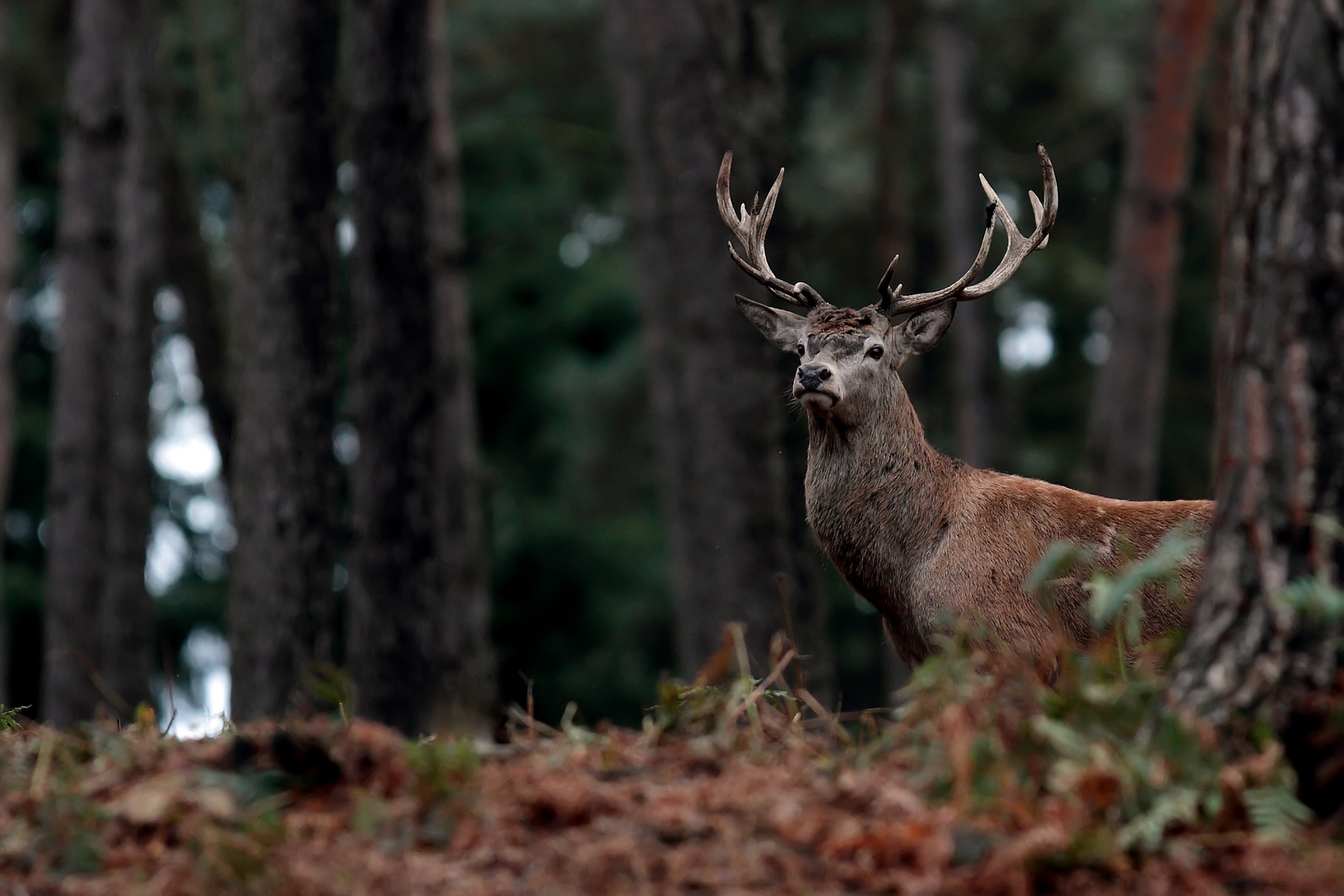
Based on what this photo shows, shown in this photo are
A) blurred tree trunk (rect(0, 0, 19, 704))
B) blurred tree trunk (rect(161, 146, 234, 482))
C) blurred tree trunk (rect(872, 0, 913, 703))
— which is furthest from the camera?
blurred tree trunk (rect(872, 0, 913, 703))

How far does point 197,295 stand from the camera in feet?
49.5

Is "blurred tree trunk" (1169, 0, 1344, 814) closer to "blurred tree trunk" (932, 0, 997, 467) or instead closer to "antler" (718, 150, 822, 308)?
"antler" (718, 150, 822, 308)

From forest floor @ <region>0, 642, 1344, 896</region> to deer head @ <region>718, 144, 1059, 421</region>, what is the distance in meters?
3.02

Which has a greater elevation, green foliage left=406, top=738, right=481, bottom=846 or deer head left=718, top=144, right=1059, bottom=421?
deer head left=718, top=144, right=1059, bottom=421

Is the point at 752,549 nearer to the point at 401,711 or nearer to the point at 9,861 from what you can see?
the point at 401,711

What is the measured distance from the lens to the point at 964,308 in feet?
59.2

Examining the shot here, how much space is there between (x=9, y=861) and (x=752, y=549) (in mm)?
6408

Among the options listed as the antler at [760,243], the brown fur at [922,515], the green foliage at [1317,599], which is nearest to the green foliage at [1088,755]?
the green foliage at [1317,599]

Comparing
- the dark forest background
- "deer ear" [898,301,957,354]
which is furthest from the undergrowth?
the dark forest background

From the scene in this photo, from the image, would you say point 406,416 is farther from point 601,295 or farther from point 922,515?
point 601,295

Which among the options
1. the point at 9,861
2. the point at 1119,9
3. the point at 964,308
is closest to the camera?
the point at 9,861

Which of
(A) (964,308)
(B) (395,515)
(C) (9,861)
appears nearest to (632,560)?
(A) (964,308)

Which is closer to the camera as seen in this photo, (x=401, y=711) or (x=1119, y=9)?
(x=401, y=711)

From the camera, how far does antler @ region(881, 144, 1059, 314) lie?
6727 millimetres
